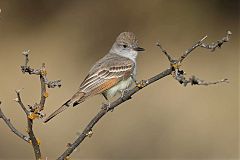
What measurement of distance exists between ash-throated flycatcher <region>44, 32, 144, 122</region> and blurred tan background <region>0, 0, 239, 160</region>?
401 cm

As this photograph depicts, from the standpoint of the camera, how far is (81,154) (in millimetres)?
8078

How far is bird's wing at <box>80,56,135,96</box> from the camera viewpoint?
383cm

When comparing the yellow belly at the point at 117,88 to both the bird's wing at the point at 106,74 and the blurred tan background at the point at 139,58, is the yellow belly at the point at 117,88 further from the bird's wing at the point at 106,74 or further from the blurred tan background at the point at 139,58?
the blurred tan background at the point at 139,58

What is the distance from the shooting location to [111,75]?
4.05 metres

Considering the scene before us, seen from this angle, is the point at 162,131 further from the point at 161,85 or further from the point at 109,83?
the point at 109,83

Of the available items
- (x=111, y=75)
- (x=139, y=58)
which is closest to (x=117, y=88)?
(x=111, y=75)

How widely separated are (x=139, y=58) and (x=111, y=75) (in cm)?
507

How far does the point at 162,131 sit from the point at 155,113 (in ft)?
1.53

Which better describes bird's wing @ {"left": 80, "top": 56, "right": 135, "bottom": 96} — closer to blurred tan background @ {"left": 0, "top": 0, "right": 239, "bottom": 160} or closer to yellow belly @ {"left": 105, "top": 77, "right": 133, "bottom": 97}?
yellow belly @ {"left": 105, "top": 77, "right": 133, "bottom": 97}

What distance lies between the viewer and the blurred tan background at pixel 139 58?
8.66m

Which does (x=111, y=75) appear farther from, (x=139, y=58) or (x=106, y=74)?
(x=139, y=58)

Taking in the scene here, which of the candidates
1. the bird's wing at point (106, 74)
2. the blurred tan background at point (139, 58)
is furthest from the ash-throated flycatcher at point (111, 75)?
the blurred tan background at point (139, 58)

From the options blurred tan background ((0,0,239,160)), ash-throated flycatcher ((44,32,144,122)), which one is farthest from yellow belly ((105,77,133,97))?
blurred tan background ((0,0,239,160))

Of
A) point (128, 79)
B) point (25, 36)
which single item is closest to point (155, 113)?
point (25, 36)
